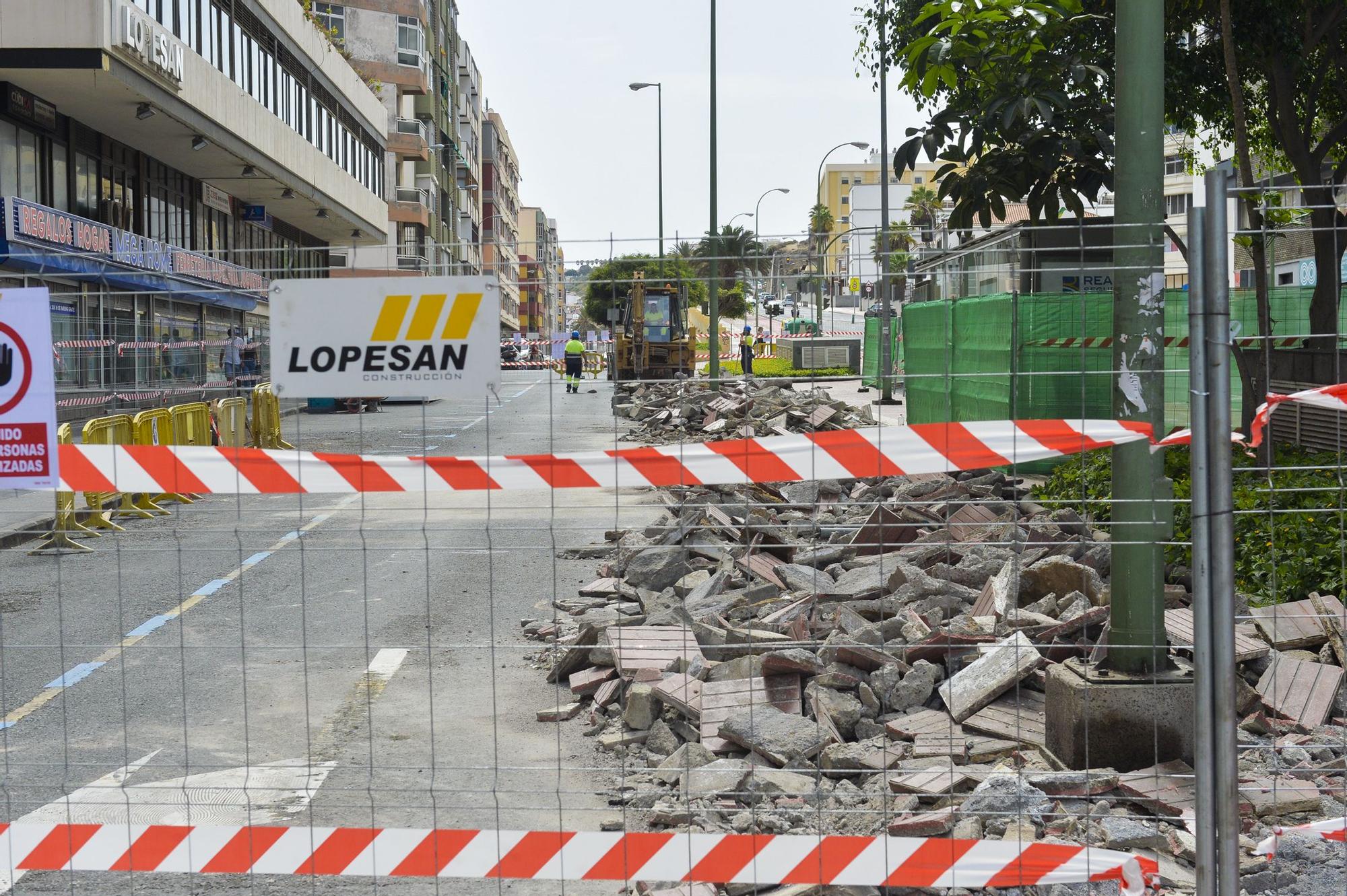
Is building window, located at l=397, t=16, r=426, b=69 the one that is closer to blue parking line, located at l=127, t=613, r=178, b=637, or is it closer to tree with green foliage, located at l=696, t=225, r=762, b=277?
blue parking line, located at l=127, t=613, r=178, b=637

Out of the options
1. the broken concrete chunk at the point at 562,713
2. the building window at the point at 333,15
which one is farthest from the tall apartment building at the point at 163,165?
the building window at the point at 333,15

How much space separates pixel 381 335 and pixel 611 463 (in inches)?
31.4

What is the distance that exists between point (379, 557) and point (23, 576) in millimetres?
3035

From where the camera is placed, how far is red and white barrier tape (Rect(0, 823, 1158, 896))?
371cm

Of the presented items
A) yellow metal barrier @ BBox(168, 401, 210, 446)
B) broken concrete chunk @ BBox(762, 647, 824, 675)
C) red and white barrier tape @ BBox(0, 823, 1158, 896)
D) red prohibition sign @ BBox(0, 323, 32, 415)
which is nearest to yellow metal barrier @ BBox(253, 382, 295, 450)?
red prohibition sign @ BBox(0, 323, 32, 415)

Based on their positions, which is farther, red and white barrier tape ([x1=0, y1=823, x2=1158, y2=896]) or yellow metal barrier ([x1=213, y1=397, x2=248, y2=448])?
yellow metal barrier ([x1=213, y1=397, x2=248, y2=448])

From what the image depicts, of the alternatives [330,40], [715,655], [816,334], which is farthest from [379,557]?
[330,40]

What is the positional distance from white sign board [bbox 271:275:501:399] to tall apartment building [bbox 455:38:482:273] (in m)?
82.1

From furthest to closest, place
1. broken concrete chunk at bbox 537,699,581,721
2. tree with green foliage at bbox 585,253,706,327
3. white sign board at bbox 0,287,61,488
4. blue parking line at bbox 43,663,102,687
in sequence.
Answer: blue parking line at bbox 43,663,102,687
broken concrete chunk at bbox 537,699,581,721
white sign board at bbox 0,287,61,488
tree with green foliage at bbox 585,253,706,327

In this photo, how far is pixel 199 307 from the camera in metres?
5.41

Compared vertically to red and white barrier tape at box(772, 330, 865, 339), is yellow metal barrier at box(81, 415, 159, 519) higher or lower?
lower

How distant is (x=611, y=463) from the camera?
13.0 ft

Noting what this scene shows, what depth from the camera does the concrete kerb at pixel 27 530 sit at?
499 inches

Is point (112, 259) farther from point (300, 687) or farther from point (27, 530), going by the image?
point (300, 687)
